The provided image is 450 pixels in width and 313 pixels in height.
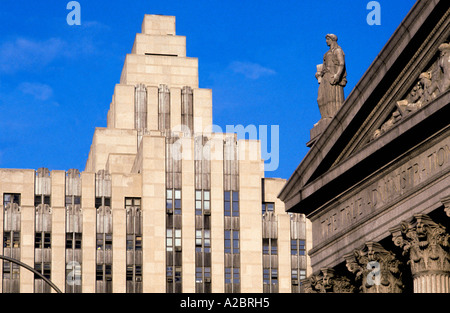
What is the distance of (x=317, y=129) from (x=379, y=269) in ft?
22.6

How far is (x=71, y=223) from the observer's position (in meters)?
112

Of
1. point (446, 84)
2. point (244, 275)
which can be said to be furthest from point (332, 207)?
point (244, 275)

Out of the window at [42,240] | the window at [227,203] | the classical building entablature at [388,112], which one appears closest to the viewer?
the classical building entablature at [388,112]

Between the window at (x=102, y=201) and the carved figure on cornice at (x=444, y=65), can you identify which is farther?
the window at (x=102, y=201)

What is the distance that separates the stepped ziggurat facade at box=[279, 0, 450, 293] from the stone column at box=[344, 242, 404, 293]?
0.03 metres

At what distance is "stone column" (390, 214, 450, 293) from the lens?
38500 millimetres

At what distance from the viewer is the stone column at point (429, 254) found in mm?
38500

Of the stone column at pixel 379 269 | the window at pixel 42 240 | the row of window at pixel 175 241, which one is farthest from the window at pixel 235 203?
the stone column at pixel 379 269

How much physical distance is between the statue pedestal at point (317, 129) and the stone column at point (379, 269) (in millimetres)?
5299

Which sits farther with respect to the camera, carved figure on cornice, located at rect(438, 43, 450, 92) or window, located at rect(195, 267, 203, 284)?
window, located at rect(195, 267, 203, 284)

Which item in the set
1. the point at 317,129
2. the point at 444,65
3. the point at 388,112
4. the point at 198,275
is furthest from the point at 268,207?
the point at 444,65

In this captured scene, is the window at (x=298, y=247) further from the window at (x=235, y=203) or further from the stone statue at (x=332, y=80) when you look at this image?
the stone statue at (x=332, y=80)

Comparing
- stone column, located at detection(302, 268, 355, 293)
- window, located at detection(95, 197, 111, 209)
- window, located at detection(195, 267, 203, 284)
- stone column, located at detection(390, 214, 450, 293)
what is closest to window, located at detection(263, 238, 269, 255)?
window, located at detection(195, 267, 203, 284)

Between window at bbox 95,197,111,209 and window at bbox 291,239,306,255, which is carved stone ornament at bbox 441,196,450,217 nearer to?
window at bbox 291,239,306,255
